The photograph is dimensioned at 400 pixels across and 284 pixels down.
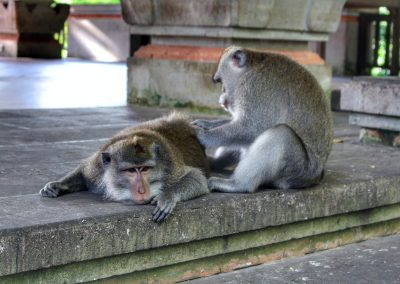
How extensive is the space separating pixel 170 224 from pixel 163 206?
0.11 metres

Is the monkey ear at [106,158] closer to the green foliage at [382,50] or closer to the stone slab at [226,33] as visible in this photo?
the stone slab at [226,33]

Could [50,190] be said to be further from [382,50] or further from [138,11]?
[382,50]

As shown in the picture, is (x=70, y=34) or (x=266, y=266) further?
(x=70, y=34)

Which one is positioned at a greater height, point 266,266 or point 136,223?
point 136,223

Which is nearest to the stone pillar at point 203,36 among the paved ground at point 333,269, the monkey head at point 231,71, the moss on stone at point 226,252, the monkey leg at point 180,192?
the moss on stone at point 226,252

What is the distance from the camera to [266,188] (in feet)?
15.8

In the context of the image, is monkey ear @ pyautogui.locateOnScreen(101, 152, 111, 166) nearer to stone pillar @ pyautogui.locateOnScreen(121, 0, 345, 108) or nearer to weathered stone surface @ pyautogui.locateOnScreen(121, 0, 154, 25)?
stone pillar @ pyautogui.locateOnScreen(121, 0, 345, 108)

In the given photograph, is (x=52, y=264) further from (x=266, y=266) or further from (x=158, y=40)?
(x=158, y=40)

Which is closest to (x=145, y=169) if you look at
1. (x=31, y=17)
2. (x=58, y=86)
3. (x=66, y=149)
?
(x=66, y=149)

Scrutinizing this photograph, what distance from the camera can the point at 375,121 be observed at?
23.0ft

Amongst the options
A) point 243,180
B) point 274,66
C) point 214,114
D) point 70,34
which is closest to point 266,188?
point 243,180

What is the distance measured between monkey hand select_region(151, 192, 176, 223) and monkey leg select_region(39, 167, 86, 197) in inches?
21.5

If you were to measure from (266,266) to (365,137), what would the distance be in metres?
2.77

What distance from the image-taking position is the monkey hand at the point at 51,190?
4.37 metres
